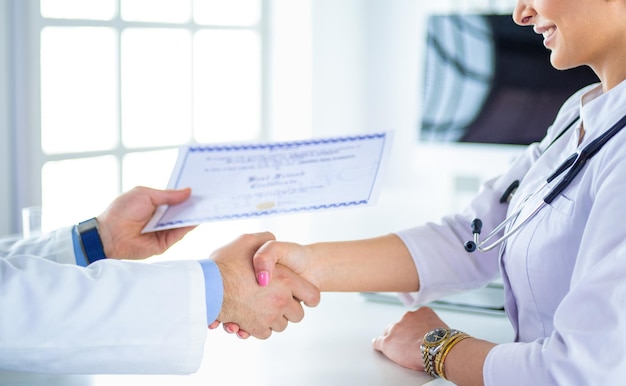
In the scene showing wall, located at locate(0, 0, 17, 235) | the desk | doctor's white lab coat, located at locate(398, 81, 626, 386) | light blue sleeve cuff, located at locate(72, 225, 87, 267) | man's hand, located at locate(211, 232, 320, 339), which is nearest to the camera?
doctor's white lab coat, located at locate(398, 81, 626, 386)

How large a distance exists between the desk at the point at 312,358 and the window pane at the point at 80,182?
4.01ft

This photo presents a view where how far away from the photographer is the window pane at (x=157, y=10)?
9.67 ft

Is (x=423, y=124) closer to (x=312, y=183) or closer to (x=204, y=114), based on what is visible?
(x=204, y=114)

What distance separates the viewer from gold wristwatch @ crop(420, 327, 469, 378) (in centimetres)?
127

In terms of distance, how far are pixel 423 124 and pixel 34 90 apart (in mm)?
1296

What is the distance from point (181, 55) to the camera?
10.4 ft

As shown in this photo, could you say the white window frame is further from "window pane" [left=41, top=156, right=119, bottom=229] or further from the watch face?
the watch face

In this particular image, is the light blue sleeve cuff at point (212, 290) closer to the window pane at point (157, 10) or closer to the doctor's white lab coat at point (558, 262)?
the doctor's white lab coat at point (558, 262)

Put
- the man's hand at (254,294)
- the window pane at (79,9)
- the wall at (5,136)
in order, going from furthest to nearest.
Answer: the window pane at (79,9) → the wall at (5,136) → the man's hand at (254,294)

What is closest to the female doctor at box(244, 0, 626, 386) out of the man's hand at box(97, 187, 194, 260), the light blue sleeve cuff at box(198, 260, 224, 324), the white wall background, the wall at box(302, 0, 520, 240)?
the light blue sleeve cuff at box(198, 260, 224, 324)

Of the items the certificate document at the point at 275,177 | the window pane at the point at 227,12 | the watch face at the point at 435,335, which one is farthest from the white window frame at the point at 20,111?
the watch face at the point at 435,335

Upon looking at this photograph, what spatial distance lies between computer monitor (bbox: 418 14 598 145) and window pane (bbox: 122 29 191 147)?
812 mm

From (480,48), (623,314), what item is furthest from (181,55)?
(623,314)

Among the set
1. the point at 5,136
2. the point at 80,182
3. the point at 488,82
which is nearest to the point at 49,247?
the point at 5,136
